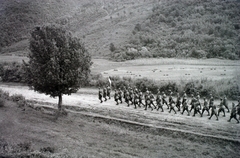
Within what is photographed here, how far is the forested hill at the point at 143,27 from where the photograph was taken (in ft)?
104

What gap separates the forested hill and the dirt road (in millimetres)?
11451

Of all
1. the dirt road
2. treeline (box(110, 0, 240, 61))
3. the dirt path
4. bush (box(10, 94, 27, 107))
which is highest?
treeline (box(110, 0, 240, 61))

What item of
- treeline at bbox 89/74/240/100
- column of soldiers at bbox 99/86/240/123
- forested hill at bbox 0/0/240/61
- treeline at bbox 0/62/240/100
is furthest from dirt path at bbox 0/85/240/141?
forested hill at bbox 0/0/240/61

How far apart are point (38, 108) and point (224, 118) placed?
57.2 ft

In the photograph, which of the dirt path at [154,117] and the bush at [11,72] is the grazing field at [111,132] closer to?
the dirt path at [154,117]

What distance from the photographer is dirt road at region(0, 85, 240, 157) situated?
1520 cm

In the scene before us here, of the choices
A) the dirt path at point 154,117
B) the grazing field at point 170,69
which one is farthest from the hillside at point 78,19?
the dirt path at point 154,117

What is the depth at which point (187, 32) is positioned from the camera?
40500 mm

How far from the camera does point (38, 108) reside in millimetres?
25266

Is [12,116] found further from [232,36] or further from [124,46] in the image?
[124,46]

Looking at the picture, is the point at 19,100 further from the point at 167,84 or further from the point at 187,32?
the point at 187,32

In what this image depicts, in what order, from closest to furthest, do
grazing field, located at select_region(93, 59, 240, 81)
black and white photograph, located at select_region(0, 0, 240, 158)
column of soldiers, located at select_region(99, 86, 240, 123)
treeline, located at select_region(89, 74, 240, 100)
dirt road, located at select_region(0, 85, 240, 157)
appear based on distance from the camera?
1. dirt road, located at select_region(0, 85, 240, 157)
2. black and white photograph, located at select_region(0, 0, 240, 158)
3. column of soldiers, located at select_region(99, 86, 240, 123)
4. treeline, located at select_region(89, 74, 240, 100)
5. grazing field, located at select_region(93, 59, 240, 81)

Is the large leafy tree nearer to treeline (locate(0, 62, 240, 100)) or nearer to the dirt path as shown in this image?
treeline (locate(0, 62, 240, 100))

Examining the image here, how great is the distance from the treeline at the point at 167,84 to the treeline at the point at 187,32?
182 inches
